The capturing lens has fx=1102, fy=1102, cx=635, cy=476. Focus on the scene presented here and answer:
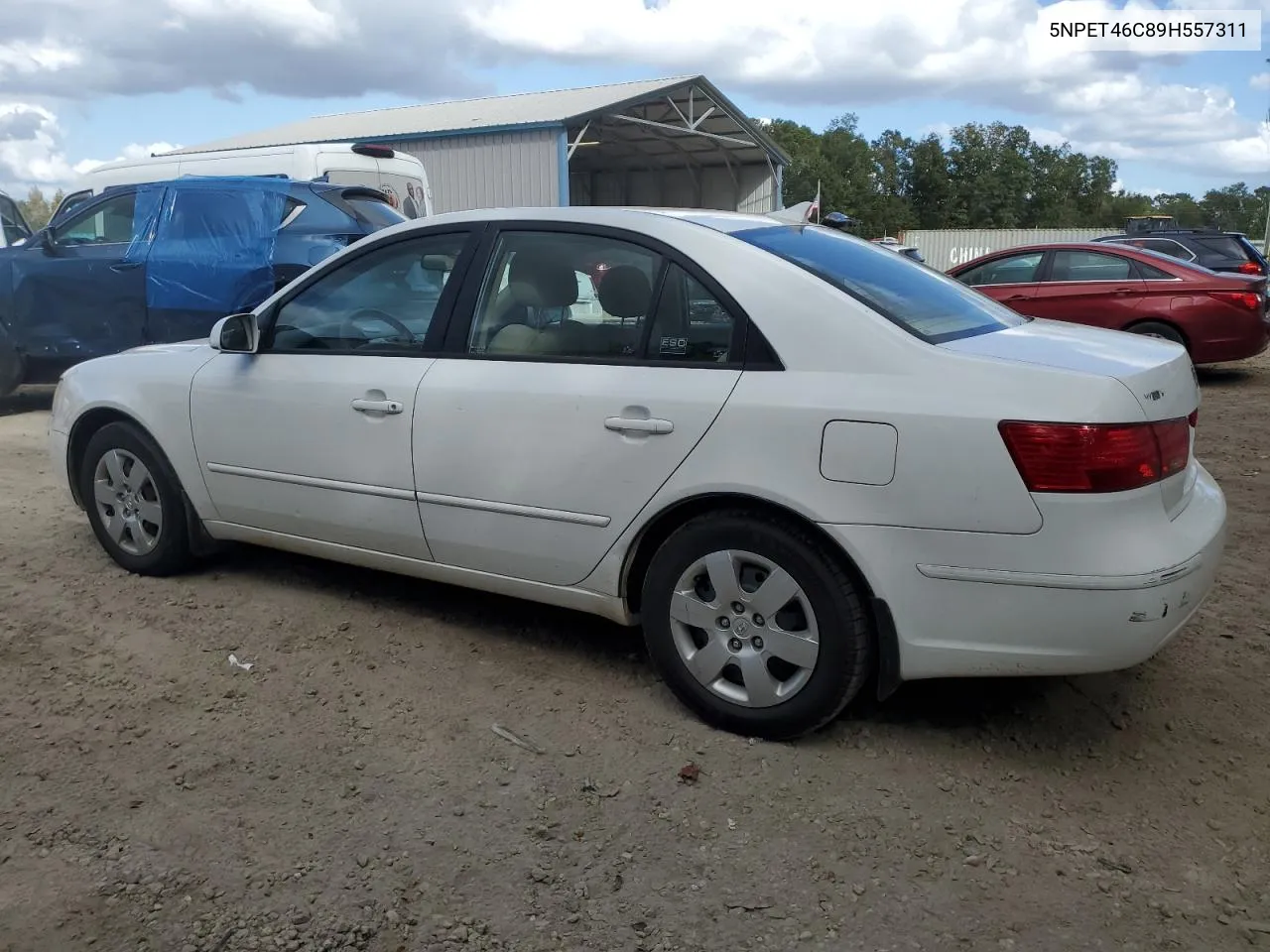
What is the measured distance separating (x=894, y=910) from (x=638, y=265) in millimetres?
2029

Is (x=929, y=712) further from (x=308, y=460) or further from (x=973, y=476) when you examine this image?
(x=308, y=460)

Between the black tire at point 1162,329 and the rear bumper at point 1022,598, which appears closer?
the rear bumper at point 1022,598

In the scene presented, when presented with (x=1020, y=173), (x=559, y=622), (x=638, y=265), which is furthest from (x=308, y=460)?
(x=1020, y=173)

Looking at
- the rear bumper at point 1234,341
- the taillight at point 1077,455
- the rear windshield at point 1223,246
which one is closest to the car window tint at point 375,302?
the taillight at point 1077,455

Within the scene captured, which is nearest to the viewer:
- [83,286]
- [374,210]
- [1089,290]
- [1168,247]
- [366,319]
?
[366,319]

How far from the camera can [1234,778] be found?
10.2 ft

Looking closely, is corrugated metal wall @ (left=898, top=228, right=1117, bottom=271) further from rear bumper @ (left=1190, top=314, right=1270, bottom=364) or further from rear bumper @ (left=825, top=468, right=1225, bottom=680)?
rear bumper @ (left=825, top=468, right=1225, bottom=680)

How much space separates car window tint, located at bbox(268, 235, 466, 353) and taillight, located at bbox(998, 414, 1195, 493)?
83.1 inches

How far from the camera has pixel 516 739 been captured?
11.1 feet

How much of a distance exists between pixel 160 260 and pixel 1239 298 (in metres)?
9.53

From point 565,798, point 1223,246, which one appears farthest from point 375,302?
point 1223,246

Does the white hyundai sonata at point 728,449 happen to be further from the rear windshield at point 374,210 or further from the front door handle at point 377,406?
the rear windshield at point 374,210

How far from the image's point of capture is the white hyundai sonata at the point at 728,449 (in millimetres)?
2863

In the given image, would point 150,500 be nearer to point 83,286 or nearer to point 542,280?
point 542,280
